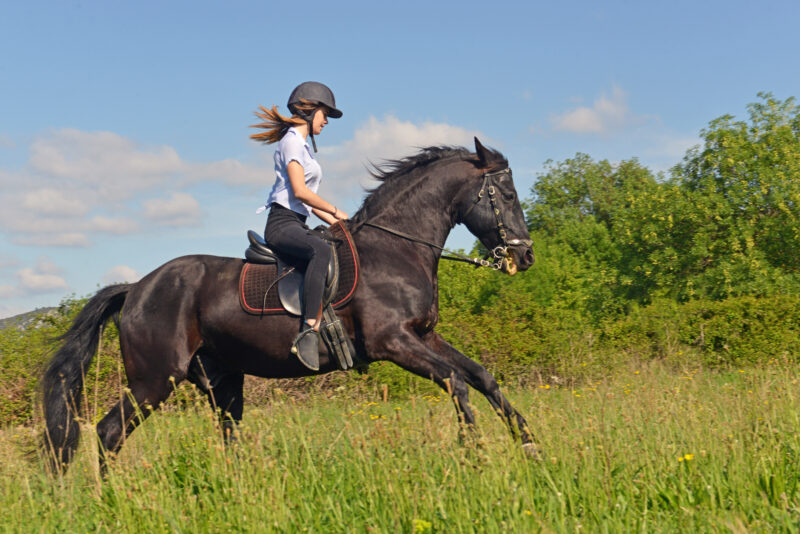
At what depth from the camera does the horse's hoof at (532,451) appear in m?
4.56

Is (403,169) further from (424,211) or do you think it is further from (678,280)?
(678,280)

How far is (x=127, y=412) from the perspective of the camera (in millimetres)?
5645

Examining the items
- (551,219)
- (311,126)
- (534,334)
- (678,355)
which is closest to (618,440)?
(311,126)

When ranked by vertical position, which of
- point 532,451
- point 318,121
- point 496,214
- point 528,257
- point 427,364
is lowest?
point 532,451

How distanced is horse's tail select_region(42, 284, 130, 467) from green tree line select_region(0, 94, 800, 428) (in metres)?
0.53

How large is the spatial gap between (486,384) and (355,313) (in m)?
1.23

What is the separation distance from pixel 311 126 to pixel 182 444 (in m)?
2.86

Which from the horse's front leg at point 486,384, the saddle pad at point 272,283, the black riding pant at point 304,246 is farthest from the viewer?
the saddle pad at point 272,283

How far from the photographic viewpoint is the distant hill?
34.8ft

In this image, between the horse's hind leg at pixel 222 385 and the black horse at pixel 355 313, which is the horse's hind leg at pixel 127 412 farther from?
the horse's hind leg at pixel 222 385

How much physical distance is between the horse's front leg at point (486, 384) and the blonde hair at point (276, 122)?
2.23 meters

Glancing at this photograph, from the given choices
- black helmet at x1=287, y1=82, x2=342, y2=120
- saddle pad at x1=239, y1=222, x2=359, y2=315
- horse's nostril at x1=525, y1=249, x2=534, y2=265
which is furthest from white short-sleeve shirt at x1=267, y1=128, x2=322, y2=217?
horse's nostril at x1=525, y1=249, x2=534, y2=265

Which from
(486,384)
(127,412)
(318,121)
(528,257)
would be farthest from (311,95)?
(127,412)

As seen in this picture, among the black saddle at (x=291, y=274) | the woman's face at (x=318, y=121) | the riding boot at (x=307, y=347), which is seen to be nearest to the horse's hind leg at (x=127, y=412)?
the riding boot at (x=307, y=347)
